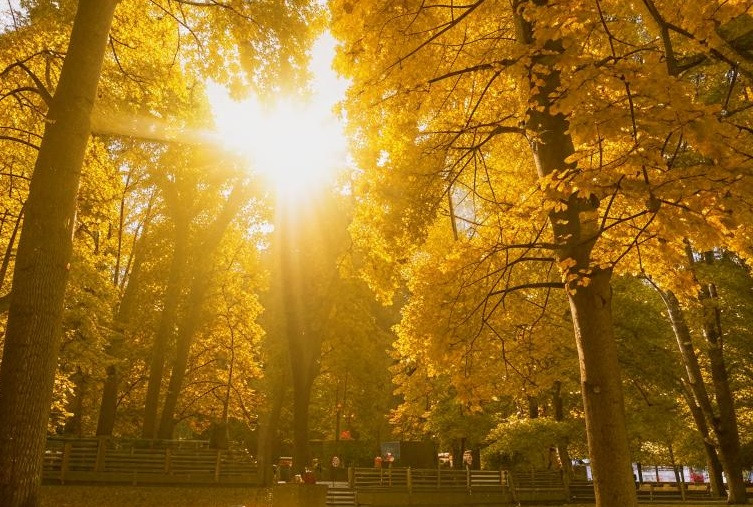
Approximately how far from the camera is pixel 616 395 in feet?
19.0

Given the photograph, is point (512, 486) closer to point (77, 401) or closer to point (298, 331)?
point (298, 331)

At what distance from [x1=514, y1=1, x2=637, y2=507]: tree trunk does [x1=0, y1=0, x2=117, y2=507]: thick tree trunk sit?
5.25 meters

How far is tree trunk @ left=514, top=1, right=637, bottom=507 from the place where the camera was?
5.58m

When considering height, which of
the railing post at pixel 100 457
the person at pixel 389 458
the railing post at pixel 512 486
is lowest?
the railing post at pixel 512 486

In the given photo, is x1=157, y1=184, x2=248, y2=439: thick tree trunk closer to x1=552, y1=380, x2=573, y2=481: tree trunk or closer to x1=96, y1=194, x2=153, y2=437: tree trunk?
x1=96, y1=194, x2=153, y2=437: tree trunk

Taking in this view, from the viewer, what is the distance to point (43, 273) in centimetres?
547

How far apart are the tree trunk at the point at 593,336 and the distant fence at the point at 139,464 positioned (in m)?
14.8

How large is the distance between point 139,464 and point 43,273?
12996mm

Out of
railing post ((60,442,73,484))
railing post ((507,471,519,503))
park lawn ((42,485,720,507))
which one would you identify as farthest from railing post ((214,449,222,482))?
railing post ((507,471,519,503))

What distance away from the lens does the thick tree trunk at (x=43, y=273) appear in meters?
4.97

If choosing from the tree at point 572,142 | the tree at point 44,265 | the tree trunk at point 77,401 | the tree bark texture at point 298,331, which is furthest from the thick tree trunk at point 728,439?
the tree trunk at point 77,401

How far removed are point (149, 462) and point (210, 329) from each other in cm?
1032

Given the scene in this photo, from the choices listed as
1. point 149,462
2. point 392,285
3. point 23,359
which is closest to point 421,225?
point 392,285

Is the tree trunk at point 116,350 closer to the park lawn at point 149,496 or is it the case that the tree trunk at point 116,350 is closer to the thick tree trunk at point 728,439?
the park lawn at point 149,496
